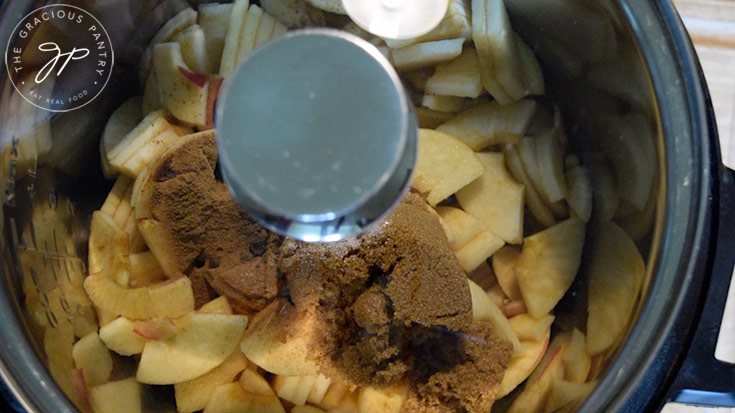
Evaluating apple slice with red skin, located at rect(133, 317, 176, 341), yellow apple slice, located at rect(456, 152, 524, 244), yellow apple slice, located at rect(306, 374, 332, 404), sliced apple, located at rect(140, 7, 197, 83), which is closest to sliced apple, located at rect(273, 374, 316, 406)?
yellow apple slice, located at rect(306, 374, 332, 404)

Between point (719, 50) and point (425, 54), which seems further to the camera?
point (719, 50)

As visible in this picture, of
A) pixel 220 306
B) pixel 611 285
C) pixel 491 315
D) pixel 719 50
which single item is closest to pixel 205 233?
pixel 220 306

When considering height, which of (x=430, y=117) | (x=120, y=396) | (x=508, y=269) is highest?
(x=430, y=117)

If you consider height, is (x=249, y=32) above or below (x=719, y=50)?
above

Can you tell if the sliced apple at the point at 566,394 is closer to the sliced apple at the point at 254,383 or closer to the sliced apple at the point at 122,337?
the sliced apple at the point at 254,383

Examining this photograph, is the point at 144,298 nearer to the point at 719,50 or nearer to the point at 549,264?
the point at 549,264

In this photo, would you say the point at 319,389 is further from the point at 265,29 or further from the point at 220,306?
the point at 265,29

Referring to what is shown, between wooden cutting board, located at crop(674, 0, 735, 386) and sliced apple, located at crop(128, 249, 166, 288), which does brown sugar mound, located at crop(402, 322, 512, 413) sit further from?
wooden cutting board, located at crop(674, 0, 735, 386)

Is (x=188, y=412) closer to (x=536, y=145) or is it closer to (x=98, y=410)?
(x=98, y=410)
